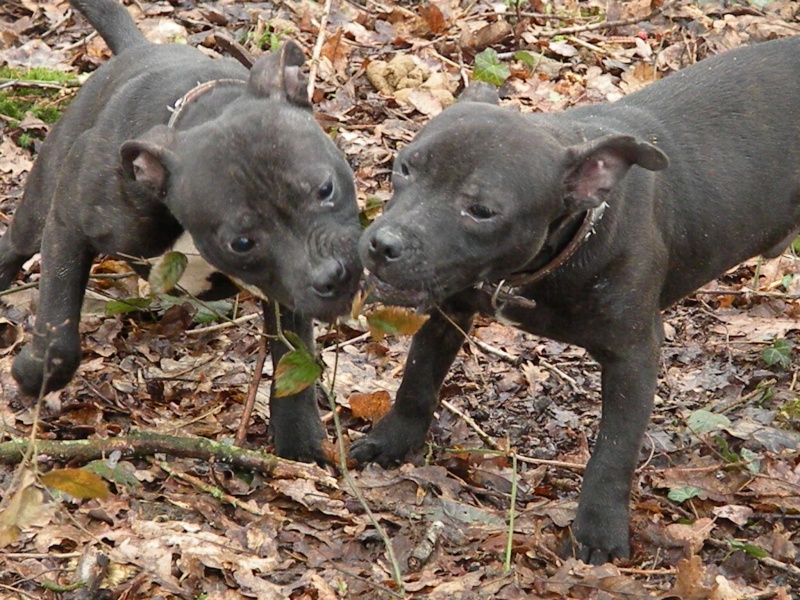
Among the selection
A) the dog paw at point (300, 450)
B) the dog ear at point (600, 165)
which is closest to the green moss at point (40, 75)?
the dog paw at point (300, 450)

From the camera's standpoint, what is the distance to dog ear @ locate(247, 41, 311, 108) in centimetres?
560

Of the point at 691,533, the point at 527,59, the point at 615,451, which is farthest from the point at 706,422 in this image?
the point at 527,59

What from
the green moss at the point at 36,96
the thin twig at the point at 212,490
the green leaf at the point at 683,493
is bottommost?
the green leaf at the point at 683,493

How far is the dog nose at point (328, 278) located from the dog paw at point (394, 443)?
1.54 meters

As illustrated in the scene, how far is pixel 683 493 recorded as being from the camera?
609 centimetres

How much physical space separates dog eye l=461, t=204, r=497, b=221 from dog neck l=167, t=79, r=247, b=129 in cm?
162

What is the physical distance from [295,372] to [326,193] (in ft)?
2.73

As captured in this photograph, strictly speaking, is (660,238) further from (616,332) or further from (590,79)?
(590,79)

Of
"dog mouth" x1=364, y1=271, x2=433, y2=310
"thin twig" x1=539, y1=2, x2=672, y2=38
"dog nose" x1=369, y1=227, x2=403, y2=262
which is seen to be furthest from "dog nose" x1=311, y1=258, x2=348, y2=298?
"thin twig" x1=539, y1=2, x2=672, y2=38

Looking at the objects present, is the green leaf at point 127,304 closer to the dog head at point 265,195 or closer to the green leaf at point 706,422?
the dog head at point 265,195

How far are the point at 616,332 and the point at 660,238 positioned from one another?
0.56m

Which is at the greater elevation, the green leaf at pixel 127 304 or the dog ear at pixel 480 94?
the dog ear at pixel 480 94

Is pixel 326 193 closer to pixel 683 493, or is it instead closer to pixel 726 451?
pixel 683 493

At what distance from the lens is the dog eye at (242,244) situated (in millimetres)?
5227
